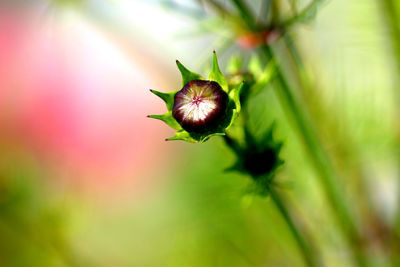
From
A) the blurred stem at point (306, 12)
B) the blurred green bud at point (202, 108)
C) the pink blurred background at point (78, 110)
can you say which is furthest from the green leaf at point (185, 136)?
the pink blurred background at point (78, 110)

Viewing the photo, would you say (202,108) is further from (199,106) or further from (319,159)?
(319,159)

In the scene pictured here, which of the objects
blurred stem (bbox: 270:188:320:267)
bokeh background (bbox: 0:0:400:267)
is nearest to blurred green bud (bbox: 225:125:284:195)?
blurred stem (bbox: 270:188:320:267)

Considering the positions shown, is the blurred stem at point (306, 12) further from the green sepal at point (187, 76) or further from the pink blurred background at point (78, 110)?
the pink blurred background at point (78, 110)

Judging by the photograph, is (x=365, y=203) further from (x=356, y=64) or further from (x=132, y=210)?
(x=132, y=210)

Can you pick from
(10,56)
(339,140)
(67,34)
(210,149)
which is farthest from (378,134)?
(10,56)

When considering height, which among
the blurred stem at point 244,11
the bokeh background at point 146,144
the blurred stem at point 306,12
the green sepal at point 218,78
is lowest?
the bokeh background at point 146,144

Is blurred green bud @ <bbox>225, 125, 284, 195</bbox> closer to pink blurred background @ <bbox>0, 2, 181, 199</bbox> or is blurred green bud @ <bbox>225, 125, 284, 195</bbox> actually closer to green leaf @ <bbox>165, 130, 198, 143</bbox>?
green leaf @ <bbox>165, 130, 198, 143</bbox>

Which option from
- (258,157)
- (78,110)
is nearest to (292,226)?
(258,157)
